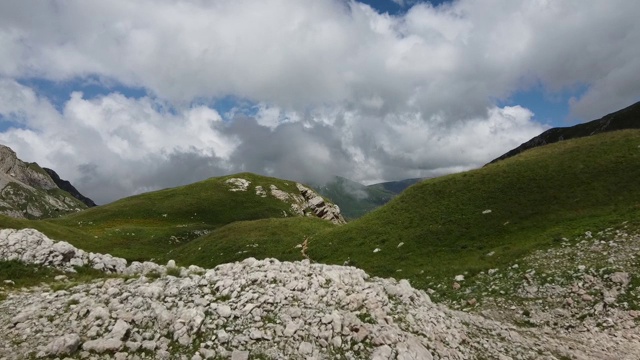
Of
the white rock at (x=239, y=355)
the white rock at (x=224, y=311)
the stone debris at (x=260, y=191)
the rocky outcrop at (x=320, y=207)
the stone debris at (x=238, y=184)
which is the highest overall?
the stone debris at (x=238, y=184)

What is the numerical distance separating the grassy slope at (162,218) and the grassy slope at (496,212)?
17.3 meters

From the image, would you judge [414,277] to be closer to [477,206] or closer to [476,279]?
[476,279]

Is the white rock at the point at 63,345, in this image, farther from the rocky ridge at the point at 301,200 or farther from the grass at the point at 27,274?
the rocky ridge at the point at 301,200

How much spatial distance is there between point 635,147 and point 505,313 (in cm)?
3834

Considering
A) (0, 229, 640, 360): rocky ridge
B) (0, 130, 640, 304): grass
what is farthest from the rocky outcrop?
(0, 229, 640, 360): rocky ridge

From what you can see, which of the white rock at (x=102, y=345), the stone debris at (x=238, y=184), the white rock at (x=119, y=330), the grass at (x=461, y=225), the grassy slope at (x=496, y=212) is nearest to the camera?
the white rock at (x=102, y=345)

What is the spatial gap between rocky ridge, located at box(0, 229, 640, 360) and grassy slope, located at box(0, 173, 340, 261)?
141ft

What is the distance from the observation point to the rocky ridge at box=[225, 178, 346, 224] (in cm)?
11712

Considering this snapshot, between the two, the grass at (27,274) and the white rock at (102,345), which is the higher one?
the grass at (27,274)

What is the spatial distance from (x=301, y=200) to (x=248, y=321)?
10974cm

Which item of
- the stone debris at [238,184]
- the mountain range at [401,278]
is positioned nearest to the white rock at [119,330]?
the mountain range at [401,278]

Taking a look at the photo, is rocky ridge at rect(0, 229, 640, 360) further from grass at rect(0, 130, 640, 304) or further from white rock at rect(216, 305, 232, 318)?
grass at rect(0, 130, 640, 304)

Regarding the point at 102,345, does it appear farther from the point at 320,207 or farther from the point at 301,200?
the point at 301,200

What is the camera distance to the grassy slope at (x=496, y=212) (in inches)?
1404
